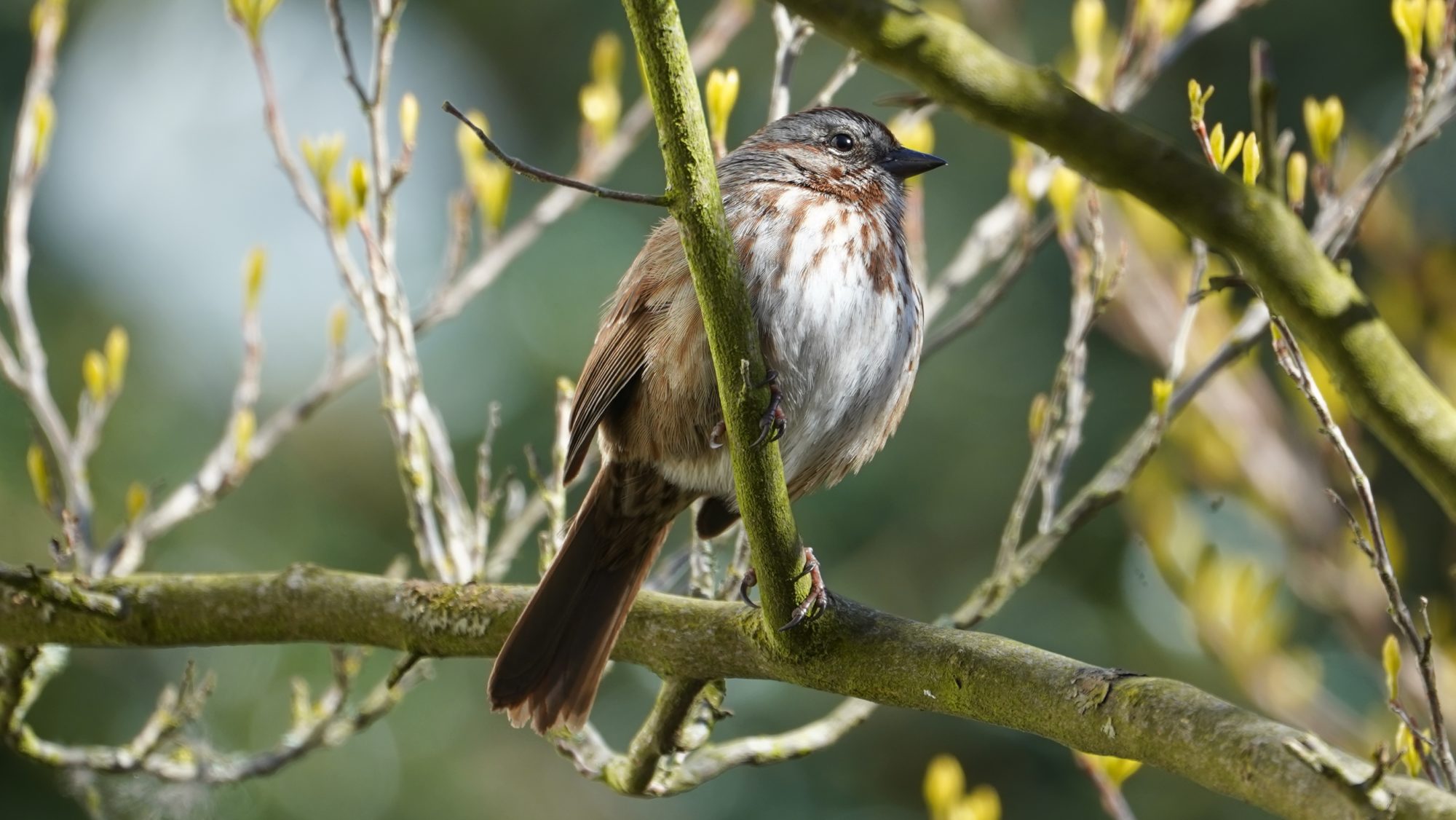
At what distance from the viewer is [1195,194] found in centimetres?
158

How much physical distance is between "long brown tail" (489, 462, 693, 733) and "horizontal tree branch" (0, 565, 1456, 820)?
82 mm

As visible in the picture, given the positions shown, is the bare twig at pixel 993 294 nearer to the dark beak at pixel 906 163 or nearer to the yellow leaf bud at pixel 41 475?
the dark beak at pixel 906 163

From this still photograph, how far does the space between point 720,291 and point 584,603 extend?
1.13 meters

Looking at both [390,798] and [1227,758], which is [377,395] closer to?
[390,798]

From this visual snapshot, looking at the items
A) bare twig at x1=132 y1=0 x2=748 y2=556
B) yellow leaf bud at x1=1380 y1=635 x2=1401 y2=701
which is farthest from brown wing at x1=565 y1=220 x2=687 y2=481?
yellow leaf bud at x1=1380 y1=635 x2=1401 y2=701

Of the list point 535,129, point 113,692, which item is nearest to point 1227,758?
point 113,692

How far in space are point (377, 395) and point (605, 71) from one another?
137 inches

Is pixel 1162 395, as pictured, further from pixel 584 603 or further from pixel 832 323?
pixel 584 603

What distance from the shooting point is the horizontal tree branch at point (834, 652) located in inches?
68.0

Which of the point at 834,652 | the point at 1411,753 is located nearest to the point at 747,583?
the point at 834,652

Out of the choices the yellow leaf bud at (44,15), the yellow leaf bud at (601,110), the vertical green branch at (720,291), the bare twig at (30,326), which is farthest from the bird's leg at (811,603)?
the yellow leaf bud at (44,15)

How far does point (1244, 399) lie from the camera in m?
4.00

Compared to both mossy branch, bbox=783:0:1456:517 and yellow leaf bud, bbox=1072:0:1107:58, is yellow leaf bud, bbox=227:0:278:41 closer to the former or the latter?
yellow leaf bud, bbox=1072:0:1107:58

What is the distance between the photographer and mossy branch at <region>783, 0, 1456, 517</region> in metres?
1.57
